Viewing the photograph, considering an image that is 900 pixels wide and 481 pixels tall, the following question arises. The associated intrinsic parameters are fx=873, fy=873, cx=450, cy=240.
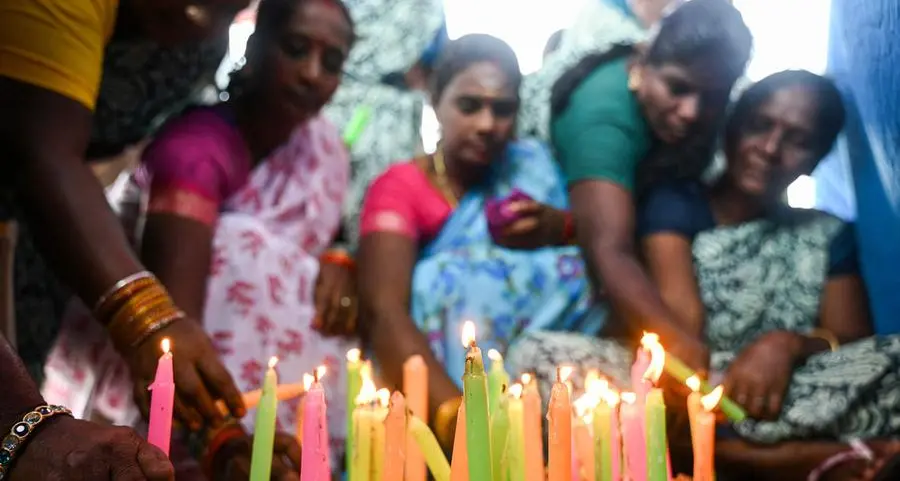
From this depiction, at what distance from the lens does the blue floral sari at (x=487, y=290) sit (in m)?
1.81

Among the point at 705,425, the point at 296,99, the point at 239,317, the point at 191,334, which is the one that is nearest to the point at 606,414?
the point at 705,425

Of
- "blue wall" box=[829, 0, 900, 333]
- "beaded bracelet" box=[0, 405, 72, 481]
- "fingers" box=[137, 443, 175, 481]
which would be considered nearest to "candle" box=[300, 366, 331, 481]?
"fingers" box=[137, 443, 175, 481]

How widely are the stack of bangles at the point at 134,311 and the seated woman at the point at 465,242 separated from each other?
0.56m

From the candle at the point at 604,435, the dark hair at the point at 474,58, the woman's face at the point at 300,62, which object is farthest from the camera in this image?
the dark hair at the point at 474,58

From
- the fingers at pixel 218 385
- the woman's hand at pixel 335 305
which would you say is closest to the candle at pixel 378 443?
the fingers at pixel 218 385

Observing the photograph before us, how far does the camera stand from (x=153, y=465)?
2.44 feet

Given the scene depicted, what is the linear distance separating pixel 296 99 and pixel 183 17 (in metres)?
0.35

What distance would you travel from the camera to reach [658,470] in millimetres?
789

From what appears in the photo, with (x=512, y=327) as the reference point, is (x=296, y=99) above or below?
above

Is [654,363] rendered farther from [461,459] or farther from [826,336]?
[826,336]

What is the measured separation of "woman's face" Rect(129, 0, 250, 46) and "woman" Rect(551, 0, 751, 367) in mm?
802

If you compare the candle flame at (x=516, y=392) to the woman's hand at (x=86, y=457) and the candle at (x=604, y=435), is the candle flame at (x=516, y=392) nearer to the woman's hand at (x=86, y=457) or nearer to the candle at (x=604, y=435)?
the candle at (x=604, y=435)

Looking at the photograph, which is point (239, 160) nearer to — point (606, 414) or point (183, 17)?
point (183, 17)

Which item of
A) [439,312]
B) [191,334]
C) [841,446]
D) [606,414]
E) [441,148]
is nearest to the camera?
[606,414]
